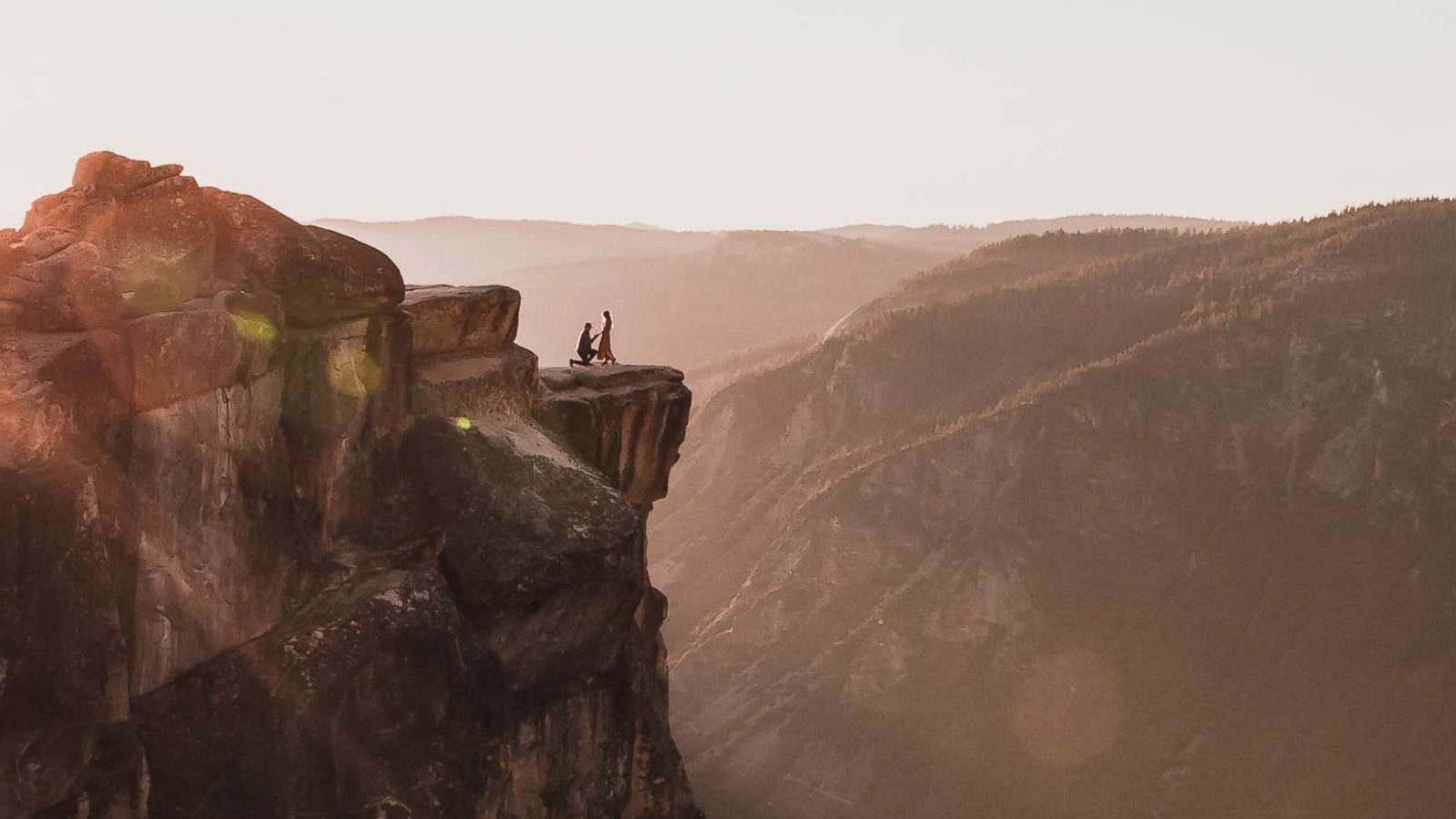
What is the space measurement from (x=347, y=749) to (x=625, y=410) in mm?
14394

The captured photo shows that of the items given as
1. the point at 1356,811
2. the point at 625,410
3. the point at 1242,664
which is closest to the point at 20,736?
the point at 625,410

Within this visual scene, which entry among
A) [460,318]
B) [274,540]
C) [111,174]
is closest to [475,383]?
[460,318]

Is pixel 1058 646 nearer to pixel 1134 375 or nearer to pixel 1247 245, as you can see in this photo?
pixel 1134 375

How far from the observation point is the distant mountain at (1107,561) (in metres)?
78.6

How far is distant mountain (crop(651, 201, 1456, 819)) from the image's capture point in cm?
7862

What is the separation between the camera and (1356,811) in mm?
73000

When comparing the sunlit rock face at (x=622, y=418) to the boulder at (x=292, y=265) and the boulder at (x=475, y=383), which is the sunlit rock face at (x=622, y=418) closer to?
the boulder at (x=475, y=383)

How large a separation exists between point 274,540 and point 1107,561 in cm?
7066

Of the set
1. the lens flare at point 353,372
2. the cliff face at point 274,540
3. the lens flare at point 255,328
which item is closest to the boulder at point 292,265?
the cliff face at point 274,540

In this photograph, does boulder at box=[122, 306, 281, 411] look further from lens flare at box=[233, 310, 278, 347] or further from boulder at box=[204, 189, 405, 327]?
boulder at box=[204, 189, 405, 327]

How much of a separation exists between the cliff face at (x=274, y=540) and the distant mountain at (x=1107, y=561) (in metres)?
43.7

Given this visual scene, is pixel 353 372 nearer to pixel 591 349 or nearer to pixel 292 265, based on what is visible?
pixel 292 265

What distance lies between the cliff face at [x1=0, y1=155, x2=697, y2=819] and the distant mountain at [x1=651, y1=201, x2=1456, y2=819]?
1720 inches

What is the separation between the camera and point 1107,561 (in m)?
92.8
